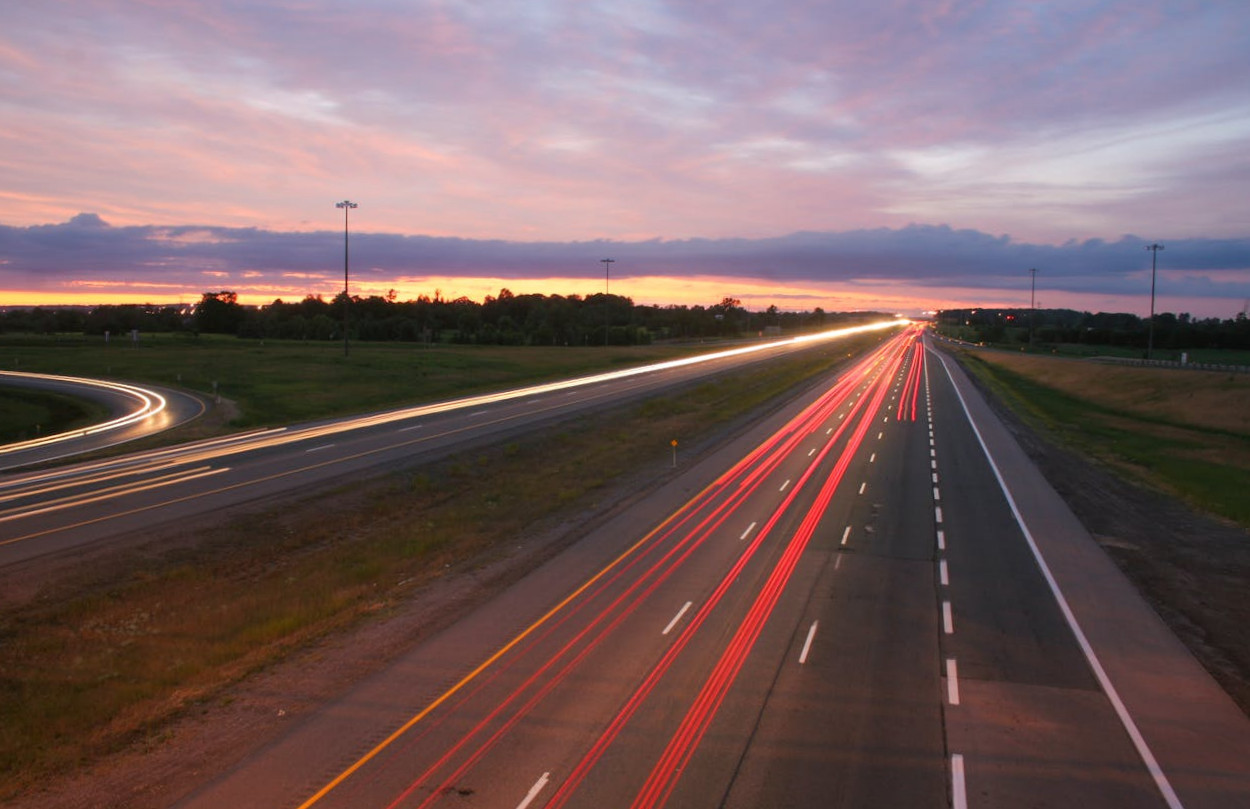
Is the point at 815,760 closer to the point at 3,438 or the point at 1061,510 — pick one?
the point at 1061,510

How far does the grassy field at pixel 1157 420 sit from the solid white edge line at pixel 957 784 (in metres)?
19.8

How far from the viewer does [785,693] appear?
39.8ft

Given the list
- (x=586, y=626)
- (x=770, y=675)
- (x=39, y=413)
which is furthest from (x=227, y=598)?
(x=39, y=413)

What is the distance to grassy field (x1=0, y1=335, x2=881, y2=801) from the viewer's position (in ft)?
38.3

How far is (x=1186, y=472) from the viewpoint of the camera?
109 feet

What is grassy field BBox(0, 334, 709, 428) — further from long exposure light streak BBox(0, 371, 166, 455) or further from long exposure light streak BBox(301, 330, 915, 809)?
long exposure light streak BBox(301, 330, 915, 809)

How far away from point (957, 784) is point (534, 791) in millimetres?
5007

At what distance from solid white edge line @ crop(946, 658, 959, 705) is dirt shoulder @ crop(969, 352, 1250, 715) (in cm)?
403

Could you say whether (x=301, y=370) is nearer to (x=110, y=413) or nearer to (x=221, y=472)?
(x=110, y=413)

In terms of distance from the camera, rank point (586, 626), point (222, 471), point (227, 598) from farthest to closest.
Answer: point (222, 471)
point (227, 598)
point (586, 626)

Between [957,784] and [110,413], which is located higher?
[110,413]

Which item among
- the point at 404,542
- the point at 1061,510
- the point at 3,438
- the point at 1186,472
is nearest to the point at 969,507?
the point at 1061,510

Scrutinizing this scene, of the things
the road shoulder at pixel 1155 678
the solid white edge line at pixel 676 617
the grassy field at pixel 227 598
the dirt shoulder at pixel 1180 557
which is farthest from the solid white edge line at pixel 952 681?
the grassy field at pixel 227 598

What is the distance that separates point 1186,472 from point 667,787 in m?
32.5
